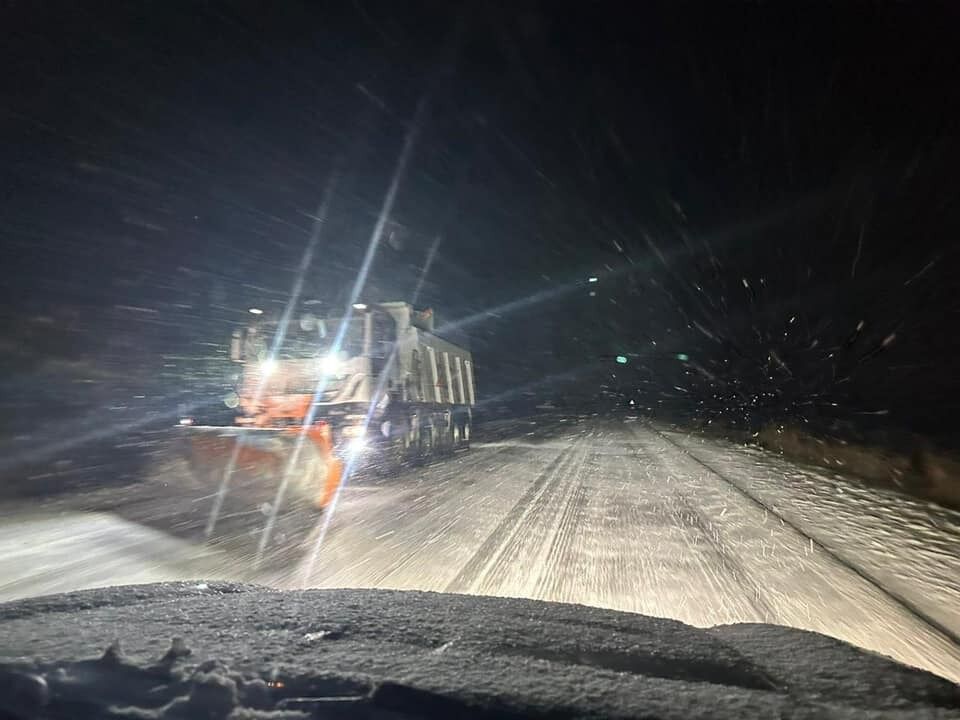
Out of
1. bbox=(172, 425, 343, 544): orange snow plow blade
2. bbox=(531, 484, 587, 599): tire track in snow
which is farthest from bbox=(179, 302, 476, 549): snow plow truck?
bbox=(531, 484, 587, 599): tire track in snow

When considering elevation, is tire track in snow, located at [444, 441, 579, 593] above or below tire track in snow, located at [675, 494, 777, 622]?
above

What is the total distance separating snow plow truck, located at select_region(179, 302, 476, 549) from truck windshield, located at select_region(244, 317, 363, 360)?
0.02m

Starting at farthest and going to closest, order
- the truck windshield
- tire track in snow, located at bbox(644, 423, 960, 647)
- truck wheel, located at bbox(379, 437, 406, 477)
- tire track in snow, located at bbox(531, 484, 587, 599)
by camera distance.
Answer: truck wheel, located at bbox(379, 437, 406, 477)
the truck windshield
tire track in snow, located at bbox(531, 484, 587, 599)
tire track in snow, located at bbox(644, 423, 960, 647)

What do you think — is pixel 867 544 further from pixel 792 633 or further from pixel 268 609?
pixel 268 609

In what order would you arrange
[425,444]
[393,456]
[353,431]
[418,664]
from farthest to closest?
1. [425,444]
2. [393,456]
3. [353,431]
4. [418,664]

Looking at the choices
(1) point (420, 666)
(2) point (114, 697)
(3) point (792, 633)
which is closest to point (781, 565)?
(3) point (792, 633)

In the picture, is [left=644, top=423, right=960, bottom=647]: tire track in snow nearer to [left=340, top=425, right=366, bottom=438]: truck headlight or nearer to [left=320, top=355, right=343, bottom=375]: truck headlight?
[left=340, top=425, right=366, bottom=438]: truck headlight

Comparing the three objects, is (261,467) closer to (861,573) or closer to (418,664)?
(861,573)

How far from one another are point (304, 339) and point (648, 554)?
900 cm

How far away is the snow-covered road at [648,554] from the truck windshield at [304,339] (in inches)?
108

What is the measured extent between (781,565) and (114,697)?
6422mm

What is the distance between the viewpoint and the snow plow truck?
481 inches

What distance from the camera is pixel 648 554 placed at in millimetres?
7645

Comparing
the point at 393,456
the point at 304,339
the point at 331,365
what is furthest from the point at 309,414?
the point at 393,456
